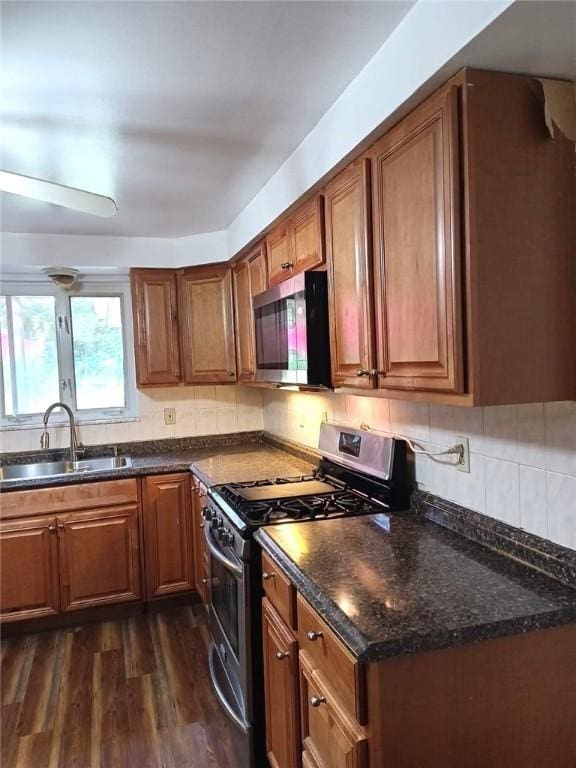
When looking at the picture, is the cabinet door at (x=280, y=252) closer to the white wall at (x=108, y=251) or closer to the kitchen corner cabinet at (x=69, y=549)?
the white wall at (x=108, y=251)

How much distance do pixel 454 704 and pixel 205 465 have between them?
2013 millimetres

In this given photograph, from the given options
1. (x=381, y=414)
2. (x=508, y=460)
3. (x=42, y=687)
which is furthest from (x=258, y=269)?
(x=42, y=687)

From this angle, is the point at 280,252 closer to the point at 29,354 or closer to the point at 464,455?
the point at 464,455

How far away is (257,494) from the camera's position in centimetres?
221

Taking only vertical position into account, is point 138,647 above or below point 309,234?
below

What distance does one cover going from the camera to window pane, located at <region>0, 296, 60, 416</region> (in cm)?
341

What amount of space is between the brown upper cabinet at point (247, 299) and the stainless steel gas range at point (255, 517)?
2.46ft

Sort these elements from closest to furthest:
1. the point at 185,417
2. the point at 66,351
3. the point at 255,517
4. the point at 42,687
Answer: the point at 255,517 < the point at 42,687 < the point at 66,351 < the point at 185,417

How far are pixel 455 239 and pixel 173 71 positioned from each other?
92 centimetres

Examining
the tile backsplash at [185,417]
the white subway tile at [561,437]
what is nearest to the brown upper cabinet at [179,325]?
the tile backsplash at [185,417]

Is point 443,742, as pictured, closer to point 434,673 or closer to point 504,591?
point 434,673

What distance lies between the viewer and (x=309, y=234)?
2.04 meters

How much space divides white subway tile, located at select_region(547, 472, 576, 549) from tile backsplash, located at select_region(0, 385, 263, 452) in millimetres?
2617

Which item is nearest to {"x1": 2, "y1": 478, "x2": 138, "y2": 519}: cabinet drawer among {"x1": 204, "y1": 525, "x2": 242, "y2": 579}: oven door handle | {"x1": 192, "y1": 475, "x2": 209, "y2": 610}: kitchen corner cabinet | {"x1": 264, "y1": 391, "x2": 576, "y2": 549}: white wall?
{"x1": 192, "y1": 475, "x2": 209, "y2": 610}: kitchen corner cabinet
